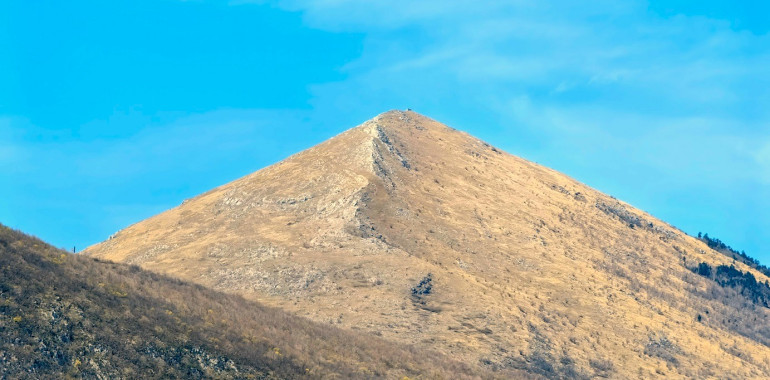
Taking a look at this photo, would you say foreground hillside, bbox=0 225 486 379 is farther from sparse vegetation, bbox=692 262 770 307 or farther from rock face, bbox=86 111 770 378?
sparse vegetation, bbox=692 262 770 307

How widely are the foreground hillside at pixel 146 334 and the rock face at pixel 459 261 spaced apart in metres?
10.8

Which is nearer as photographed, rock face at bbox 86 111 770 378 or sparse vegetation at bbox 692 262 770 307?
rock face at bbox 86 111 770 378

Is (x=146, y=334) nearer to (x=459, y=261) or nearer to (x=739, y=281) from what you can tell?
(x=459, y=261)

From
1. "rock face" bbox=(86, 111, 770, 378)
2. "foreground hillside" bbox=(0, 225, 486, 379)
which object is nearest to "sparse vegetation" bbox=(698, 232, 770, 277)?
"rock face" bbox=(86, 111, 770, 378)

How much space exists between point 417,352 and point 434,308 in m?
12.4

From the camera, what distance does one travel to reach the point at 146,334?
179 ft

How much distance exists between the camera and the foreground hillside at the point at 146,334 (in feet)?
162

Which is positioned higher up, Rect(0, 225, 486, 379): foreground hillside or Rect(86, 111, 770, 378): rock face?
Rect(86, 111, 770, 378): rock face

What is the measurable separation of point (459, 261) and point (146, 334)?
50.4 metres

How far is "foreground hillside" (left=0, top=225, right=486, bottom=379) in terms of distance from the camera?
49.3 m

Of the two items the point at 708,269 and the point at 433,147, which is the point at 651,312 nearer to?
the point at 708,269

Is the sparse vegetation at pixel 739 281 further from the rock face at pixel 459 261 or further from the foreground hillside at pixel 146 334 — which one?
the foreground hillside at pixel 146 334

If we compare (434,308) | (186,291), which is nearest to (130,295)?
(186,291)

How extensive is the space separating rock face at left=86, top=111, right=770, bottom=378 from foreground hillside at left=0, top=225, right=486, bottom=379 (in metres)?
10.8
